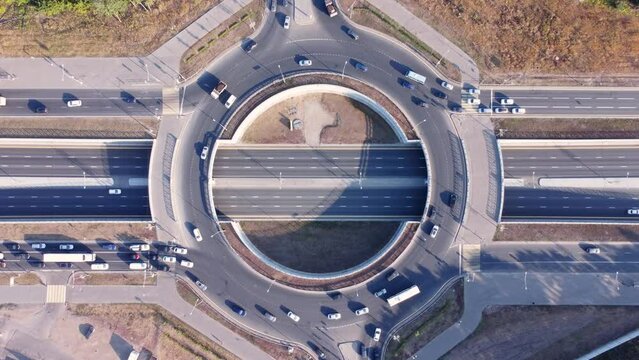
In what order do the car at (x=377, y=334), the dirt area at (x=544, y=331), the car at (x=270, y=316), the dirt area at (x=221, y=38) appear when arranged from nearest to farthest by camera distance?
the dirt area at (x=544, y=331) → the car at (x=377, y=334) → the car at (x=270, y=316) → the dirt area at (x=221, y=38)

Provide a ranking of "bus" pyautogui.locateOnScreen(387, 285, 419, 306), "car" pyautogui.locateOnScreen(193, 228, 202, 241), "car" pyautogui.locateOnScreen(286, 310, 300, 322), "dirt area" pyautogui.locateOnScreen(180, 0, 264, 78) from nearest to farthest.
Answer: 1. "bus" pyautogui.locateOnScreen(387, 285, 419, 306)
2. "car" pyautogui.locateOnScreen(286, 310, 300, 322)
3. "car" pyautogui.locateOnScreen(193, 228, 202, 241)
4. "dirt area" pyautogui.locateOnScreen(180, 0, 264, 78)

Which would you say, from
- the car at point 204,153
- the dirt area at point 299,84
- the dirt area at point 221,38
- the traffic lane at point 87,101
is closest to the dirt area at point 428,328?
the dirt area at point 299,84

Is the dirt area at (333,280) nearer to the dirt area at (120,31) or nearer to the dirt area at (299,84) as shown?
the dirt area at (299,84)

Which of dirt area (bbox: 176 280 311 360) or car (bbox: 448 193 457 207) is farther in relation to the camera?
car (bbox: 448 193 457 207)

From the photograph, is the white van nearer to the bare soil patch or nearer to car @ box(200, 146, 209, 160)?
car @ box(200, 146, 209, 160)

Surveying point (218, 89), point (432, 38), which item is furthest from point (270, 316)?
point (432, 38)

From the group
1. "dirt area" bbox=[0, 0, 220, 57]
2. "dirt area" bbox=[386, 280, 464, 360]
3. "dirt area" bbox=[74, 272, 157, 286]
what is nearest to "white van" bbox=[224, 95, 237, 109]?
"dirt area" bbox=[0, 0, 220, 57]
